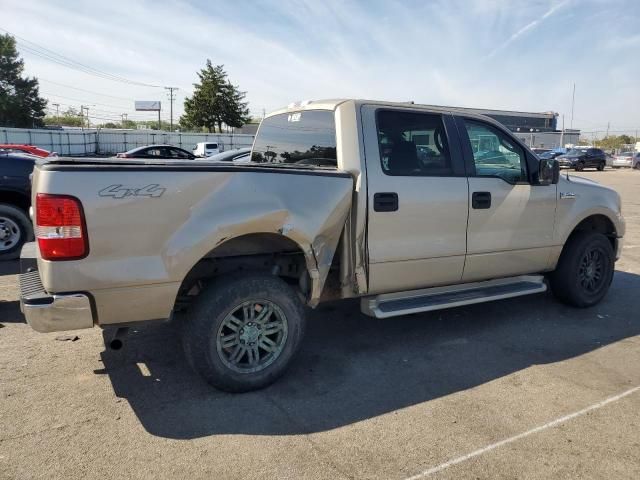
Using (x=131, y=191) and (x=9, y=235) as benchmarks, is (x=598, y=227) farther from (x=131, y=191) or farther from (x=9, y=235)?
(x=9, y=235)

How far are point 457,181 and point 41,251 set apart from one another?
3.09 metres

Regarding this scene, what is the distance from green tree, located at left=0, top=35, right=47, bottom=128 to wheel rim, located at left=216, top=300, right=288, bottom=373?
65.2m

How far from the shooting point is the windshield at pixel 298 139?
4.11 meters

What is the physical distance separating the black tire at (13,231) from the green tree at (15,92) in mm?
59960

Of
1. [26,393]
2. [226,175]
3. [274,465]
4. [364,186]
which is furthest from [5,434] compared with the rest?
[364,186]

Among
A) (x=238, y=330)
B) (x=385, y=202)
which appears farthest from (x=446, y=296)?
(x=238, y=330)

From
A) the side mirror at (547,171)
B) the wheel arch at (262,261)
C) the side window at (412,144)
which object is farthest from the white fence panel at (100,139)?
the side mirror at (547,171)

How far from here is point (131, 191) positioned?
9.78 feet

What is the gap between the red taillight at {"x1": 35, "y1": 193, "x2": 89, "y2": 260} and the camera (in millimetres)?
2836

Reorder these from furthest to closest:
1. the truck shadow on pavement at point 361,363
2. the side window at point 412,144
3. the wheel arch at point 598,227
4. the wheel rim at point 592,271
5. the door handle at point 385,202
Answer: the wheel rim at point 592,271 < the wheel arch at point 598,227 < the side window at point 412,144 < the door handle at point 385,202 < the truck shadow on pavement at point 361,363

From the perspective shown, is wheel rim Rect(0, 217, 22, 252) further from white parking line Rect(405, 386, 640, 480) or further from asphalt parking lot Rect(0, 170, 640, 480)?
white parking line Rect(405, 386, 640, 480)

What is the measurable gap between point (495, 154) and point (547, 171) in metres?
0.54

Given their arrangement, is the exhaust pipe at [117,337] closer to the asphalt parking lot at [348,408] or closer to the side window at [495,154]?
the asphalt parking lot at [348,408]

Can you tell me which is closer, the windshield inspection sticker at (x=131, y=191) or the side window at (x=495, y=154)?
the windshield inspection sticker at (x=131, y=191)
